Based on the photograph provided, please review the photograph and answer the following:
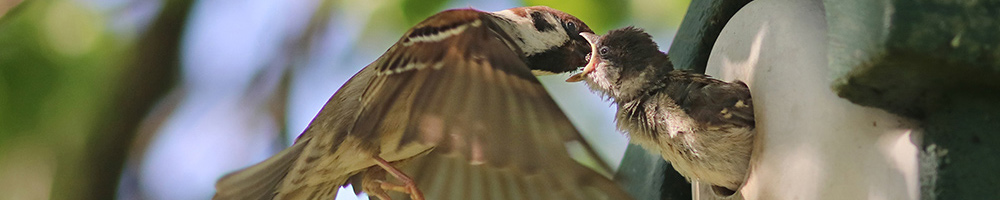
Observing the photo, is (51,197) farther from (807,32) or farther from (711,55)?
(807,32)

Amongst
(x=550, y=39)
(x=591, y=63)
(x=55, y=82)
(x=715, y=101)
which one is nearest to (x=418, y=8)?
(x=550, y=39)

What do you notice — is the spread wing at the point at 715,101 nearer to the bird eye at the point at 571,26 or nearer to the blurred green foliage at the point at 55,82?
the bird eye at the point at 571,26

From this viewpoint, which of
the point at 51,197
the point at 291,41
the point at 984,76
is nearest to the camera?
the point at 984,76

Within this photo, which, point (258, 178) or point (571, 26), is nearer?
point (571, 26)

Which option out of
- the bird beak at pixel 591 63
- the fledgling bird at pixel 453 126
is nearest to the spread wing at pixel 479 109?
the fledgling bird at pixel 453 126

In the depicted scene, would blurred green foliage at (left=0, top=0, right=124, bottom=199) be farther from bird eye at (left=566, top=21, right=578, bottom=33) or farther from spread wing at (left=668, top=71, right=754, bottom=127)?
spread wing at (left=668, top=71, right=754, bottom=127)

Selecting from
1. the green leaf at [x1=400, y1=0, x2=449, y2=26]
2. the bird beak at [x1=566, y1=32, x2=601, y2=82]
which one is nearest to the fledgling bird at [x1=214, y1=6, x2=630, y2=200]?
the bird beak at [x1=566, y1=32, x2=601, y2=82]

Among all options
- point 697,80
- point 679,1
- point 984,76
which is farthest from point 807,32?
point 679,1

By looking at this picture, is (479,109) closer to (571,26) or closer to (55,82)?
(571,26)
